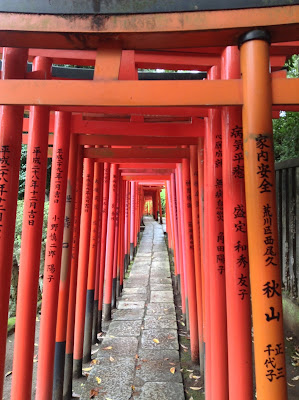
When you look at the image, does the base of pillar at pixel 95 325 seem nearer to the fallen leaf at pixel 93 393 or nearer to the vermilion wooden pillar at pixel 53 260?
the fallen leaf at pixel 93 393

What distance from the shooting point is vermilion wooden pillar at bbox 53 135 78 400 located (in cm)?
332

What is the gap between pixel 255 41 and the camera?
5.32ft

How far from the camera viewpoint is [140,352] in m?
4.56

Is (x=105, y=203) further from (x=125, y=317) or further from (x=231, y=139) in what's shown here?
(x=231, y=139)

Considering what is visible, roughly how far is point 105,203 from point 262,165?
4272 mm

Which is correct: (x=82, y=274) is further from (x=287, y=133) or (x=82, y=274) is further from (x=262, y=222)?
(x=287, y=133)

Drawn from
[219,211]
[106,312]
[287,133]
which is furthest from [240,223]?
[287,133]

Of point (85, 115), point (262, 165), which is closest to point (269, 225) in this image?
point (262, 165)

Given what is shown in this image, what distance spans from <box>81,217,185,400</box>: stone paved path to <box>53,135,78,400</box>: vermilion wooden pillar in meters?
0.41

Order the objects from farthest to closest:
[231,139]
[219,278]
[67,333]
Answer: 1. [67,333]
2. [219,278]
3. [231,139]

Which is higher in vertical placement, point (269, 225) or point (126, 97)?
point (126, 97)

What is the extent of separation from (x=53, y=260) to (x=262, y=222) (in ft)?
7.23

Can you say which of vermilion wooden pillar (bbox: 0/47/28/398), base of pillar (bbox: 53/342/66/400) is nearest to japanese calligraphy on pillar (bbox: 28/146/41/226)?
vermilion wooden pillar (bbox: 0/47/28/398)

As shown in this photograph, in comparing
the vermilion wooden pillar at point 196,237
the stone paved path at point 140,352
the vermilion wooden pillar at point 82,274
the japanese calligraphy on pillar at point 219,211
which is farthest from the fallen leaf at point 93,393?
the japanese calligraphy on pillar at point 219,211
